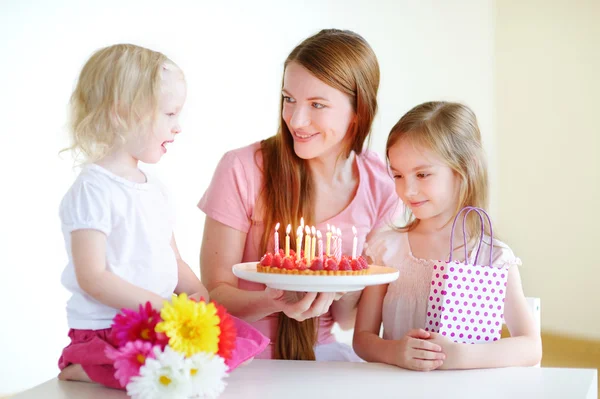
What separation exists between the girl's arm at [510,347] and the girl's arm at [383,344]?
0.10 feet

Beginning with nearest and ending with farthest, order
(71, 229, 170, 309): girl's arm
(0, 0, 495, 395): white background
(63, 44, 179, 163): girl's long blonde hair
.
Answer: (71, 229, 170, 309): girl's arm < (63, 44, 179, 163): girl's long blonde hair < (0, 0, 495, 395): white background

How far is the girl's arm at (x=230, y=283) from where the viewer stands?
6.02 ft

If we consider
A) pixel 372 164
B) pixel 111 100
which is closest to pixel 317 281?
pixel 111 100

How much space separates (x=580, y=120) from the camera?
5.46 m

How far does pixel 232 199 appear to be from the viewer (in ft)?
6.89

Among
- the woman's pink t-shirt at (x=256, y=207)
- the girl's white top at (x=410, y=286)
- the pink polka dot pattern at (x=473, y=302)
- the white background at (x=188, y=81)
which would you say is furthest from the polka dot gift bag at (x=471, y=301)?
the white background at (x=188, y=81)

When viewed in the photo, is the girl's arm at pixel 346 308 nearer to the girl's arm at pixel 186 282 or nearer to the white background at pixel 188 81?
the girl's arm at pixel 186 282

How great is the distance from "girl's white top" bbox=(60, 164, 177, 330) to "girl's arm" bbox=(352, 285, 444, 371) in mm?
501

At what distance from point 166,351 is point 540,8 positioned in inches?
199

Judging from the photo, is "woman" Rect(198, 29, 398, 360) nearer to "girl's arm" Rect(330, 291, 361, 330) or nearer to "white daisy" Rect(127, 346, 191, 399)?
"girl's arm" Rect(330, 291, 361, 330)

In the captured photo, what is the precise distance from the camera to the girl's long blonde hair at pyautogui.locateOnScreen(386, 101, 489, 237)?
187cm

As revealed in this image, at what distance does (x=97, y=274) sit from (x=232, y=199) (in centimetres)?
71

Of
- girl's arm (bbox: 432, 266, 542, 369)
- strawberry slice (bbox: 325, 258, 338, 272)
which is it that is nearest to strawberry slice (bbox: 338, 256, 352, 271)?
strawberry slice (bbox: 325, 258, 338, 272)

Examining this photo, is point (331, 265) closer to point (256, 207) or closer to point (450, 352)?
point (450, 352)
